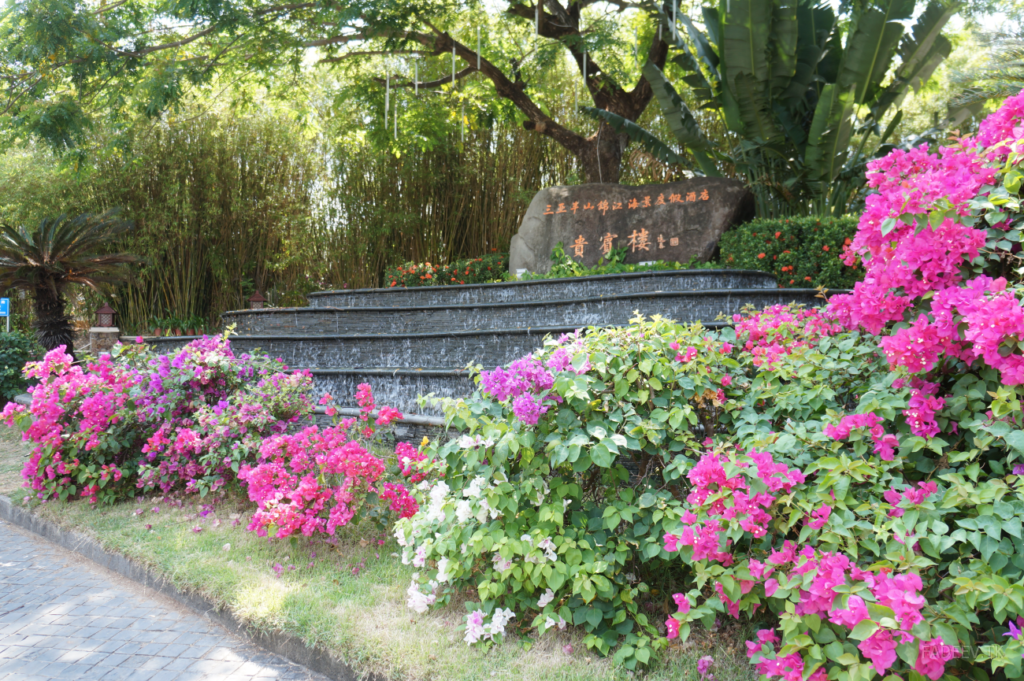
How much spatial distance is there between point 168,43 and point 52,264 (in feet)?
10.1

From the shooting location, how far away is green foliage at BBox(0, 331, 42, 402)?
7.67 metres

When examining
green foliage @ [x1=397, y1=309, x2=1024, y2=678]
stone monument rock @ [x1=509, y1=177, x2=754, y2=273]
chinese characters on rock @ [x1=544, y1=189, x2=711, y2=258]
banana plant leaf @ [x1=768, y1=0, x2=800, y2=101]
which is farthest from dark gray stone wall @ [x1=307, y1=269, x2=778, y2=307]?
green foliage @ [x1=397, y1=309, x2=1024, y2=678]

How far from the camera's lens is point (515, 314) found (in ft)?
21.1

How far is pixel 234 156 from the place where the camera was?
11.3 metres

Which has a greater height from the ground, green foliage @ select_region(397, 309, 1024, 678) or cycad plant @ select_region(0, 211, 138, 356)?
cycad plant @ select_region(0, 211, 138, 356)

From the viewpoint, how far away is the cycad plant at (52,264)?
8.04m

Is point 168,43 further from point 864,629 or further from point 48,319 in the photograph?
point 864,629

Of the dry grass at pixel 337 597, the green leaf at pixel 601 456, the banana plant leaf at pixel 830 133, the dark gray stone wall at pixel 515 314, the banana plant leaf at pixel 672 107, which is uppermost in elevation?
the banana plant leaf at pixel 672 107

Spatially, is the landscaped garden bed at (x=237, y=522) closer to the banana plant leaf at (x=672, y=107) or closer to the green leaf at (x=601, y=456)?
the green leaf at (x=601, y=456)

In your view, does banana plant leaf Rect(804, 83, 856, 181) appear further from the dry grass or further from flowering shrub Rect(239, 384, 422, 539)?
the dry grass

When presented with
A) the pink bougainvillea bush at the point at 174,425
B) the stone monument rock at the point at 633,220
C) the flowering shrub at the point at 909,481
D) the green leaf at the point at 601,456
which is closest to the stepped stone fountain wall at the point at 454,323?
the pink bougainvillea bush at the point at 174,425

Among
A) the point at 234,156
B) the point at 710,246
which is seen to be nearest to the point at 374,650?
the point at 710,246

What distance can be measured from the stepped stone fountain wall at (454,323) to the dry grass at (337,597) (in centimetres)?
128

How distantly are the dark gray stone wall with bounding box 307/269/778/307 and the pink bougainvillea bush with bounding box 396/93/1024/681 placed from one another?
3.68 metres
